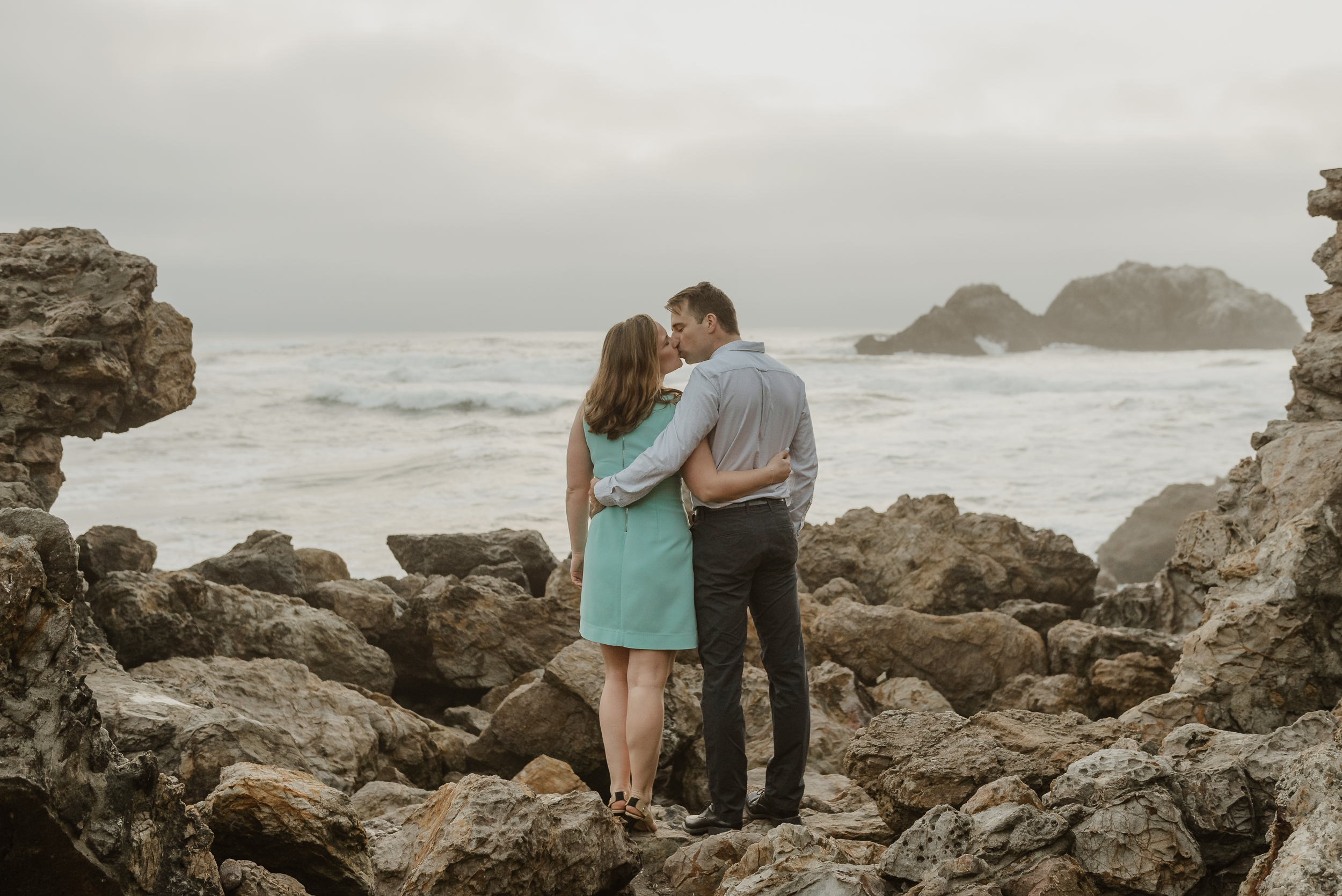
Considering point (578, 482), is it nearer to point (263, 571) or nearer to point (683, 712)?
point (683, 712)

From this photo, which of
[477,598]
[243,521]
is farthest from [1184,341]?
[477,598]

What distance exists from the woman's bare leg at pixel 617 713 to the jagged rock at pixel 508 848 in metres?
0.47

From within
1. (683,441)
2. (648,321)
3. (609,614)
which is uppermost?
(648,321)

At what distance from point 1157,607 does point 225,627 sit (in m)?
5.28

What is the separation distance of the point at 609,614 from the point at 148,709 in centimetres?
170

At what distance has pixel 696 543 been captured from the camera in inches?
146

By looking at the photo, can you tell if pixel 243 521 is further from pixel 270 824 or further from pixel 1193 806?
pixel 1193 806

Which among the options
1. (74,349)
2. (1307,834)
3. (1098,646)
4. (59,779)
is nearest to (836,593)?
(1098,646)

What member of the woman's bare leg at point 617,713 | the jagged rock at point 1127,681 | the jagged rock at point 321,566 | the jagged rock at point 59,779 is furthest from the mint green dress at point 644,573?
the jagged rock at point 321,566

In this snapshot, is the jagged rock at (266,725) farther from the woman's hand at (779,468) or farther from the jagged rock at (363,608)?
the woman's hand at (779,468)

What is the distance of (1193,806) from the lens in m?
2.65

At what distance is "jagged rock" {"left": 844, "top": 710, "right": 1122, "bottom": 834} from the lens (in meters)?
3.34

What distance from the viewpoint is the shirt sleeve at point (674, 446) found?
3.52 meters

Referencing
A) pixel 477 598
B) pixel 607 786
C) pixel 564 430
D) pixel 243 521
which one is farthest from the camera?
pixel 564 430
